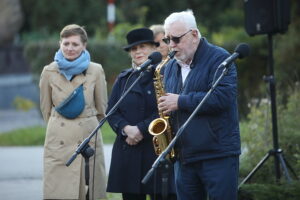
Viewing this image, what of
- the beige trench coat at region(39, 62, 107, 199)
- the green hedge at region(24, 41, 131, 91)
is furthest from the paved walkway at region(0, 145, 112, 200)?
the green hedge at region(24, 41, 131, 91)

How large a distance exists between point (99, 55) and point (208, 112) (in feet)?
40.7

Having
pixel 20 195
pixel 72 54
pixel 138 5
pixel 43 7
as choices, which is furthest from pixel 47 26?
pixel 72 54

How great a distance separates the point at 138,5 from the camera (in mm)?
30266

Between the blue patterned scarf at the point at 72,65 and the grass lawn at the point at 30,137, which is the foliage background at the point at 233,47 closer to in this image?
the grass lawn at the point at 30,137

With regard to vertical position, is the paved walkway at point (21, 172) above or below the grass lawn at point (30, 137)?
below

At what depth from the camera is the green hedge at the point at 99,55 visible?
17.9 meters

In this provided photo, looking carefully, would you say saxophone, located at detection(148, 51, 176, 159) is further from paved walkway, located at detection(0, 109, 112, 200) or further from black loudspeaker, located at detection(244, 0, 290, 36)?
paved walkway, located at detection(0, 109, 112, 200)

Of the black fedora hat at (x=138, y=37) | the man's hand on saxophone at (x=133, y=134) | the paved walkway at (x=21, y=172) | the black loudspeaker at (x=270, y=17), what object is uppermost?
the black loudspeaker at (x=270, y=17)

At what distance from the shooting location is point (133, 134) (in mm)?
7191

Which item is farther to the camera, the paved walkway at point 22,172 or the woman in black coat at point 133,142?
the paved walkway at point 22,172

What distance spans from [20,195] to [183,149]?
14.6 ft

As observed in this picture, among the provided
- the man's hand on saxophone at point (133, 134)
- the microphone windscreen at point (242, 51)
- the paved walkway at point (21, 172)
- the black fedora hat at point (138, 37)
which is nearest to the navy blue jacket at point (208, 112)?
the microphone windscreen at point (242, 51)

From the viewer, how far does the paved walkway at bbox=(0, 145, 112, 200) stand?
10.2 metres

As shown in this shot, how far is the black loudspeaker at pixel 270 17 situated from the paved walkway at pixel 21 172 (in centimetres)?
335
